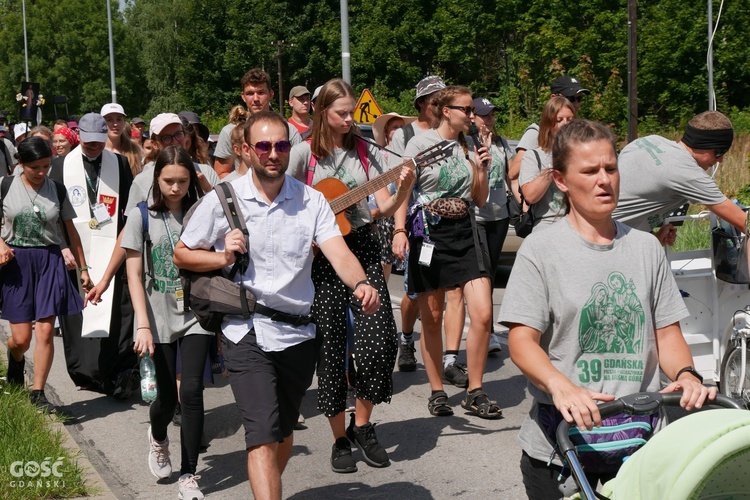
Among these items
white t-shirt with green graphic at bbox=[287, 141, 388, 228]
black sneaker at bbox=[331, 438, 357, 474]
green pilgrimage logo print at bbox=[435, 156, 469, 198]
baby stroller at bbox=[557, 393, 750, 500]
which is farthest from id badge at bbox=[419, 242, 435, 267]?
baby stroller at bbox=[557, 393, 750, 500]

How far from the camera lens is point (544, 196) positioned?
697 cm

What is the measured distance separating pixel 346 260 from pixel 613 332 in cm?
176

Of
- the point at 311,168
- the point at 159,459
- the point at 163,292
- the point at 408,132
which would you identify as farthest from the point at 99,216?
the point at 159,459

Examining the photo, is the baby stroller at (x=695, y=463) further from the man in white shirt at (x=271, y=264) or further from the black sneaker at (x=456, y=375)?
the black sneaker at (x=456, y=375)

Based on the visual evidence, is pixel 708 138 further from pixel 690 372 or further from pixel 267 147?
pixel 690 372

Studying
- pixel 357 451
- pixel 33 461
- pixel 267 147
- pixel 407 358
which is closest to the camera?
pixel 267 147

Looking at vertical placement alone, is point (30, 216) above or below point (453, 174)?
below

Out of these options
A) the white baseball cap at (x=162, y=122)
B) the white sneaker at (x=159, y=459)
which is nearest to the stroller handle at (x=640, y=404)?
the white sneaker at (x=159, y=459)

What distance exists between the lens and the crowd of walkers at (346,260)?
3.36 m

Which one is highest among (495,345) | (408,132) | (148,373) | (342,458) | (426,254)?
(408,132)

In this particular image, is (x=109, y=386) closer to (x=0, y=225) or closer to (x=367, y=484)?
(x=0, y=225)

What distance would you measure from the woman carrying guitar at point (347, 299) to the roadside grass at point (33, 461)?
1447 mm

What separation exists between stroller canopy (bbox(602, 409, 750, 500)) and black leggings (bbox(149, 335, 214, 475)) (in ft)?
11.3

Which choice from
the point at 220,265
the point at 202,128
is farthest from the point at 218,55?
the point at 220,265
